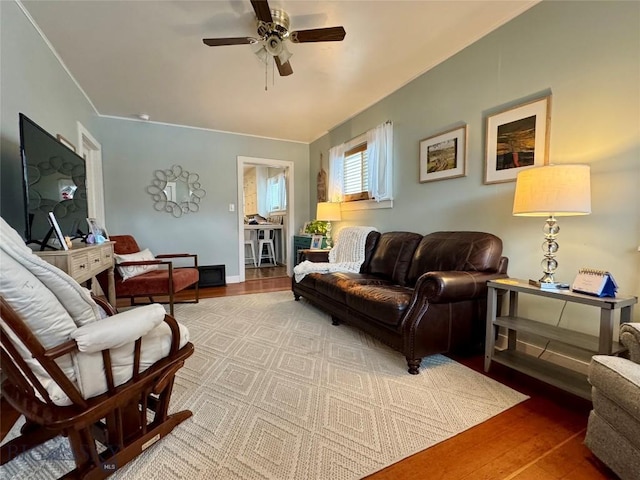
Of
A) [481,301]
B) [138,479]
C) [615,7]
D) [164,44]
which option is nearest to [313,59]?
[164,44]

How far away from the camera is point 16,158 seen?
1.89 meters

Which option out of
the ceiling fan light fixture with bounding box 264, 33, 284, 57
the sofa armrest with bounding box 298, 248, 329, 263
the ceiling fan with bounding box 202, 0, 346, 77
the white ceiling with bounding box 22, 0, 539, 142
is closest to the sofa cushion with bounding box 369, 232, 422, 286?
the sofa armrest with bounding box 298, 248, 329, 263

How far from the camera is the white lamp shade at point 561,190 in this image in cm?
153

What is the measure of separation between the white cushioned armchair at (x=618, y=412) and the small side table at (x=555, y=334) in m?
0.17

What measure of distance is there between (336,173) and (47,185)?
332 centimetres

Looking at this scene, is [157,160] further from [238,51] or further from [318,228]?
[318,228]

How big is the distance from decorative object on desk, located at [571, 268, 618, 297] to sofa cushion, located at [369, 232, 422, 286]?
1311 mm

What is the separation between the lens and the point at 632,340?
3.95 feet

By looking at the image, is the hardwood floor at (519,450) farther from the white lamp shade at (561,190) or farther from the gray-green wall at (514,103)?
the white lamp shade at (561,190)

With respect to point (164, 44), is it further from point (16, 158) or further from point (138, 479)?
point (138, 479)

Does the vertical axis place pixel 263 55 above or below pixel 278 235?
above

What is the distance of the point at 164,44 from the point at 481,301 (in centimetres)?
320

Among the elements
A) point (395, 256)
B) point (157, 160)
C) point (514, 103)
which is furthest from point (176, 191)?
point (514, 103)

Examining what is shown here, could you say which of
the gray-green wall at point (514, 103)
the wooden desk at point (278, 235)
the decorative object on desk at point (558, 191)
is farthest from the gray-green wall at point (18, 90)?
the wooden desk at point (278, 235)
